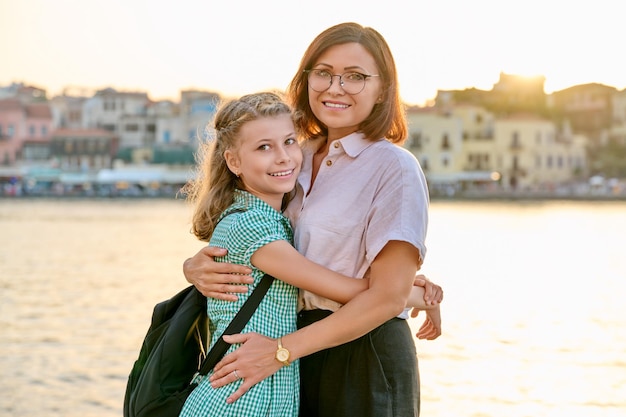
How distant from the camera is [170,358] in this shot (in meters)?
2.11

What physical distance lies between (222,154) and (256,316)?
0.38 meters

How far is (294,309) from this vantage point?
2133 mm

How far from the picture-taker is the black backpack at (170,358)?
82.3 inches

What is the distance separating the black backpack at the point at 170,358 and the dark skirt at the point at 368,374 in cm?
24

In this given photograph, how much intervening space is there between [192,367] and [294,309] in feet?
0.86

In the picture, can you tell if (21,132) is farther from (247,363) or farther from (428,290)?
(247,363)

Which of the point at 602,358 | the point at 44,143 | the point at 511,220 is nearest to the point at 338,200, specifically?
the point at 602,358

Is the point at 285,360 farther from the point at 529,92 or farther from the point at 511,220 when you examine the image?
the point at 529,92

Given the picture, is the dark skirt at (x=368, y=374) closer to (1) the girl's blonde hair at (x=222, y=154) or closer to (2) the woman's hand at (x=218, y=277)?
(2) the woman's hand at (x=218, y=277)

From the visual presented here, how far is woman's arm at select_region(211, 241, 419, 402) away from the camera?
2025mm

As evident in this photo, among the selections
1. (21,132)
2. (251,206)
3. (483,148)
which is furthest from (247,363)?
(21,132)

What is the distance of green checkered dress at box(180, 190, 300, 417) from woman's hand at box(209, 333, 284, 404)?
18mm

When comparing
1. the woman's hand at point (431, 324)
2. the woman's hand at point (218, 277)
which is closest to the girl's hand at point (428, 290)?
the woman's hand at point (431, 324)

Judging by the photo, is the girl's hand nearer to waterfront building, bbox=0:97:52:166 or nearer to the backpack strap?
the backpack strap
